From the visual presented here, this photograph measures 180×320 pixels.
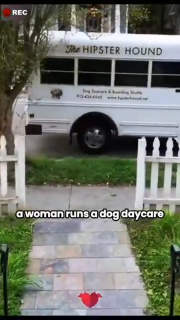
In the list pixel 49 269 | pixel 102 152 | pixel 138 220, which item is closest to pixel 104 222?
pixel 138 220

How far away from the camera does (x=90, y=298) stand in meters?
3.58

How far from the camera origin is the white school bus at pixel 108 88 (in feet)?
24.0

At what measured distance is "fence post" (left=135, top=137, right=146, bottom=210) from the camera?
4.93 meters

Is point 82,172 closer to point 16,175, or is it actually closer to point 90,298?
point 16,175

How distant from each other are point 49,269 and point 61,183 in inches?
88.9

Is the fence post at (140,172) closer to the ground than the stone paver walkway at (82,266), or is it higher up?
higher up

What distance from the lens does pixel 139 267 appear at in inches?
161

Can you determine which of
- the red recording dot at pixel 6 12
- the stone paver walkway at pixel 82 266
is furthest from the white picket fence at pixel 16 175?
the red recording dot at pixel 6 12

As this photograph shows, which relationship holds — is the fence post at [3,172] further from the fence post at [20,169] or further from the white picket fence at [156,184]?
the white picket fence at [156,184]

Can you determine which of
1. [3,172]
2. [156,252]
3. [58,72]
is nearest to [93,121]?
[58,72]

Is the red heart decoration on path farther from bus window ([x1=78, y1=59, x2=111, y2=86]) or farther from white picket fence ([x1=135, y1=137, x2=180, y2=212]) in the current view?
bus window ([x1=78, y1=59, x2=111, y2=86])

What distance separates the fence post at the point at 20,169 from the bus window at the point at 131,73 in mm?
2938

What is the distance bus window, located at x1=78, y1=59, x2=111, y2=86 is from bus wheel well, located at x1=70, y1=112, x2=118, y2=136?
50 cm
